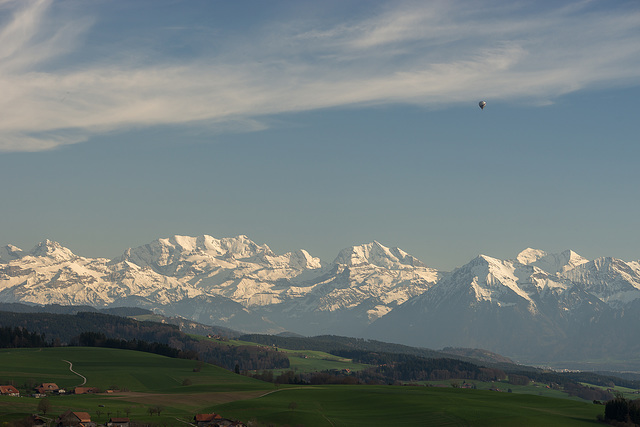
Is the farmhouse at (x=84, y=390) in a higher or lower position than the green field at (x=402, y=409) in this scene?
lower

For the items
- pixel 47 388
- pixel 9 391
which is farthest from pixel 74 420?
pixel 47 388

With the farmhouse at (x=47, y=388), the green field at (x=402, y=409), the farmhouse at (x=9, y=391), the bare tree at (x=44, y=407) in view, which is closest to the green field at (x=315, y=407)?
the green field at (x=402, y=409)

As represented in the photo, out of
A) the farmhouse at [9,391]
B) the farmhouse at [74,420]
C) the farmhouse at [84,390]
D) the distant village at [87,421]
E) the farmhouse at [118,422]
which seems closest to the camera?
the distant village at [87,421]

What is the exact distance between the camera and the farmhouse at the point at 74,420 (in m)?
132

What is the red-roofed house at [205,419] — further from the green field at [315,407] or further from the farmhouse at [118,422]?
the farmhouse at [118,422]

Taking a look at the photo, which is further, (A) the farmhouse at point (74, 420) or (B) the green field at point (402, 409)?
(B) the green field at point (402, 409)

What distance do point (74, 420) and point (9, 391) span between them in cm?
4735

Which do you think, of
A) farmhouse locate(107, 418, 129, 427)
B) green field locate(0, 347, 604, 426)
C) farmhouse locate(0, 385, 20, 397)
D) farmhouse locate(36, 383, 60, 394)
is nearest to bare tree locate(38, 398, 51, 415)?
green field locate(0, 347, 604, 426)

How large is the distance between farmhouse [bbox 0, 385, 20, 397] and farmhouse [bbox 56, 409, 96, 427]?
41.2m

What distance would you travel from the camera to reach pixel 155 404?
164m

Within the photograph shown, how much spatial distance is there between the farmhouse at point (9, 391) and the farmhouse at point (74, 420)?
135ft

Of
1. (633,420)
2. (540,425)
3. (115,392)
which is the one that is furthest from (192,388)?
(633,420)

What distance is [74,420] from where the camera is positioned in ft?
440

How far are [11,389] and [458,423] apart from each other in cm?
9359
